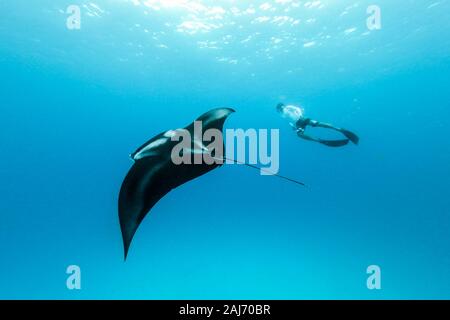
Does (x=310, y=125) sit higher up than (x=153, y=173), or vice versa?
(x=310, y=125)

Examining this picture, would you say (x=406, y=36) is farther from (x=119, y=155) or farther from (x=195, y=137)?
(x=119, y=155)

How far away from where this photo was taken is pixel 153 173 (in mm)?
4758

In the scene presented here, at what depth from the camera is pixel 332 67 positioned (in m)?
22.7

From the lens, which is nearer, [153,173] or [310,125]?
[153,173]

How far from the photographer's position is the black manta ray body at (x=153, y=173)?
14.7 feet

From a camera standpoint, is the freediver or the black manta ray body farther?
the freediver

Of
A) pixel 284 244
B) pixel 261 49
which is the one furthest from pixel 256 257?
pixel 261 49

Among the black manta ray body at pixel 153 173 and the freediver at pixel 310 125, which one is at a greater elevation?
the freediver at pixel 310 125

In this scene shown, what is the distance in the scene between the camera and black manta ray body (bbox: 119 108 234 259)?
4.47 m

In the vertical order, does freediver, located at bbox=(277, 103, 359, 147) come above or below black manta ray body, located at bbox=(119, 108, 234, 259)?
above

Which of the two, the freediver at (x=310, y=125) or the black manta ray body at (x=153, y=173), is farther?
the freediver at (x=310, y=125)
